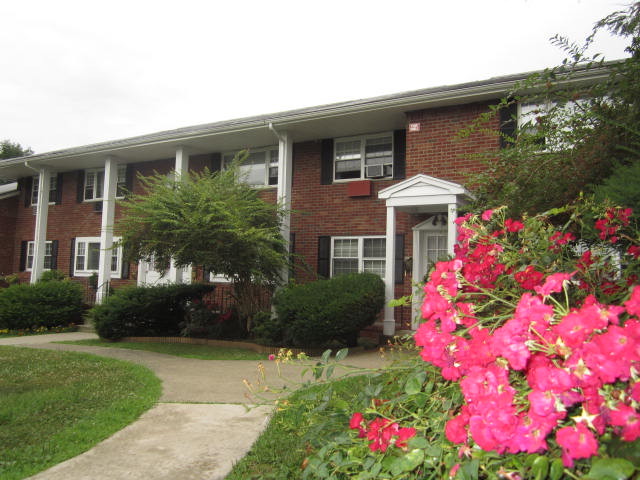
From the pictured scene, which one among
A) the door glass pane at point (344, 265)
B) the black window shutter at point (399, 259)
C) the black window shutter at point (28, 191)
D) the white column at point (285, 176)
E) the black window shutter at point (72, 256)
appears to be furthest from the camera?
the black window shutter at point (28, 191)

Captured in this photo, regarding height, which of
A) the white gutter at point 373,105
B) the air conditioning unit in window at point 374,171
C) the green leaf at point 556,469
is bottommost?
the green leaf at point 556,469

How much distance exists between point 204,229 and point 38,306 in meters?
6.87

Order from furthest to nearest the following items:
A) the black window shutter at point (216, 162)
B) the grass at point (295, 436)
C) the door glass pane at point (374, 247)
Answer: the black window shutter at point (216, 162) → the door glass pane at point (374, 247) → the grass at point (295, 436)

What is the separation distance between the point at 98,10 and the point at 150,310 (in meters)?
6.61

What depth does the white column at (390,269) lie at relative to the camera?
9.91 m

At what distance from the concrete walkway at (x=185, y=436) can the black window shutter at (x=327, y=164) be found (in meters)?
6.32

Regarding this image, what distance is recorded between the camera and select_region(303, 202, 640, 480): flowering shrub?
1.25m

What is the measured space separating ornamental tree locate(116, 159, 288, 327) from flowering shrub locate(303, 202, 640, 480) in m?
7.24

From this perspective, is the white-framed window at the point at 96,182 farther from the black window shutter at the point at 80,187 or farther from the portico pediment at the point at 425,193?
the portico pediment at the point at 425,193

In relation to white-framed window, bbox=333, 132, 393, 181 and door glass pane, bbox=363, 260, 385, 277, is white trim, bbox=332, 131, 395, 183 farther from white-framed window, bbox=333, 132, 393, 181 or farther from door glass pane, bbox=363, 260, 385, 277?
door glass pane, bbox=363, 260, 385, 277

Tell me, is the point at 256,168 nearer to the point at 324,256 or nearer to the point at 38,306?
the point at 324,256

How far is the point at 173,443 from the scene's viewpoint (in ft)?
12.9

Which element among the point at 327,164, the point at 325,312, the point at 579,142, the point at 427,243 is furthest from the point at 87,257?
the point at 579,142

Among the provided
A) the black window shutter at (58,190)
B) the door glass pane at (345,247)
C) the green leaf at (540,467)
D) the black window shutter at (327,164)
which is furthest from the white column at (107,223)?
the green leaf at (540,467)
